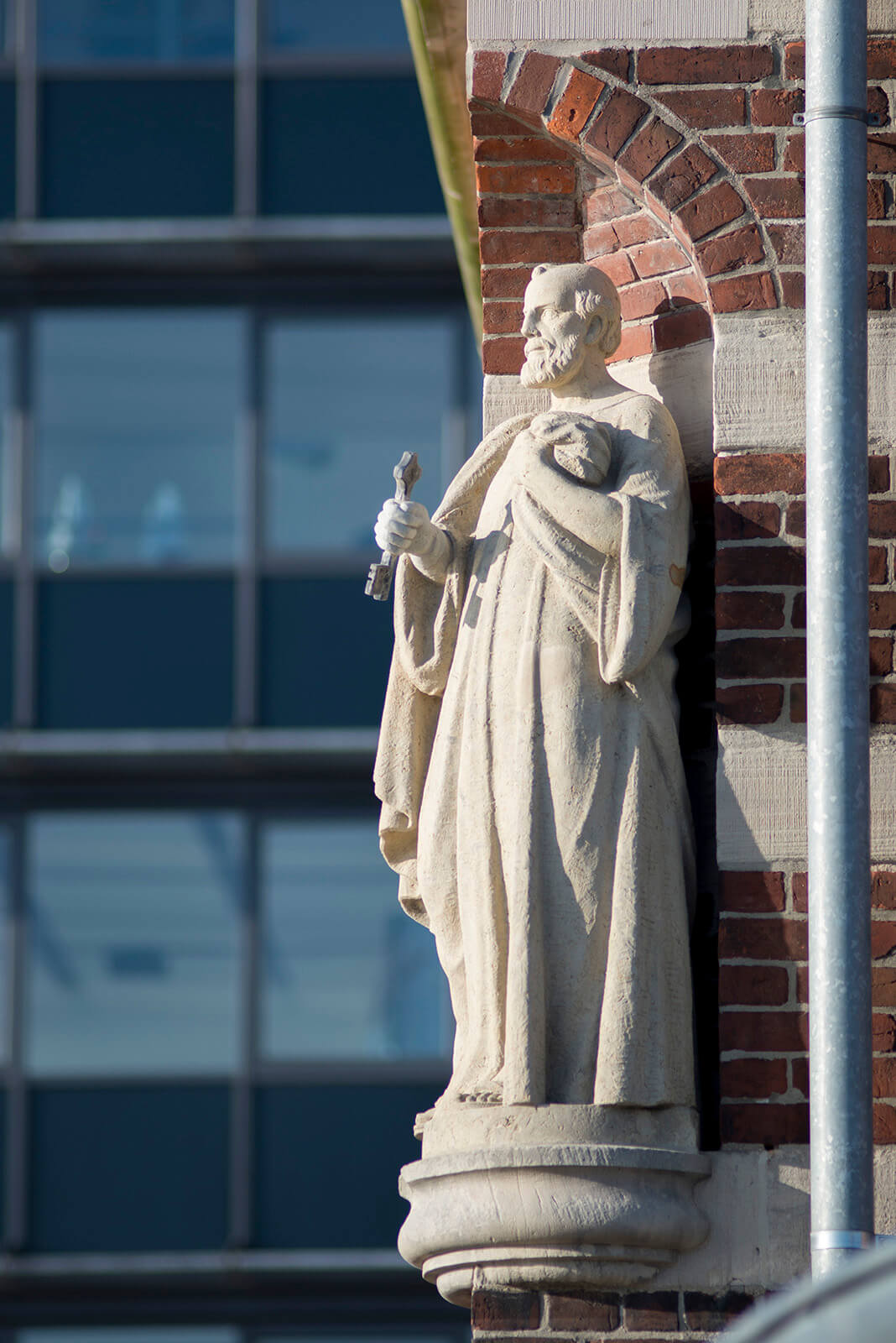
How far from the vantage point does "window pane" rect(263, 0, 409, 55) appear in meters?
16.2

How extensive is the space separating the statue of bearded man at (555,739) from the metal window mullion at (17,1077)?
9.54 meters

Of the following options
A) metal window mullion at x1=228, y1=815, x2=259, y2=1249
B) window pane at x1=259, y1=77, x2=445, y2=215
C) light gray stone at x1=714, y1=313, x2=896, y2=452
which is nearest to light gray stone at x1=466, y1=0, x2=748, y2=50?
light gray stone at x1=714, y1=313, x2=896, y2=452

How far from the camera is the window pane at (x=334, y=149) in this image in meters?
15.9

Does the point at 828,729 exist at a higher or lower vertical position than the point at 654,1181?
higher

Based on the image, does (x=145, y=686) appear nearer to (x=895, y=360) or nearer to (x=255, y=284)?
(x=255, y=284)

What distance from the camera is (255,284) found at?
52.5ft

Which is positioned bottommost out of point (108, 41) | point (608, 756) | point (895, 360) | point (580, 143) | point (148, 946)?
point (148, 946)

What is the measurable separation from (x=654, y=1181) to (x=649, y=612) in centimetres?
112

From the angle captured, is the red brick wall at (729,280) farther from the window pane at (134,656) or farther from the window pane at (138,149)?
the window pane at (138,149)

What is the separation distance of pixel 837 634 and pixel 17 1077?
11.3m

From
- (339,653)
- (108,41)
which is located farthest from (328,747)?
(108,41)

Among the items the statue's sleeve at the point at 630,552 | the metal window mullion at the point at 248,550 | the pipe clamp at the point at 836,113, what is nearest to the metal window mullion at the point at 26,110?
the metal window mullion at the point at 248,550

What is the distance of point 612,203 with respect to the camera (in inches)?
238

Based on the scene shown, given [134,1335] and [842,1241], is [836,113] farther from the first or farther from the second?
[134,1335]
